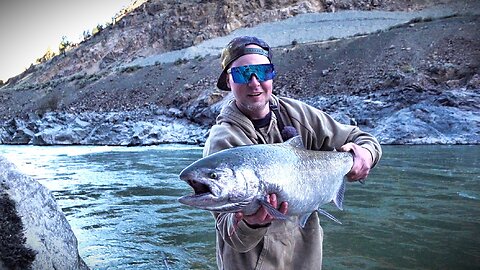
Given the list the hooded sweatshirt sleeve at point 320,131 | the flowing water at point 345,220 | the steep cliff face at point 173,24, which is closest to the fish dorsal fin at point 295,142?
the hooded sweatshirt sleeve at point 320,131

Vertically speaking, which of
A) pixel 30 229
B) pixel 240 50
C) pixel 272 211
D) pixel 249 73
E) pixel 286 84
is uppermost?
pixel 240 50

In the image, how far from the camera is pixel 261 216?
2094 millimetres

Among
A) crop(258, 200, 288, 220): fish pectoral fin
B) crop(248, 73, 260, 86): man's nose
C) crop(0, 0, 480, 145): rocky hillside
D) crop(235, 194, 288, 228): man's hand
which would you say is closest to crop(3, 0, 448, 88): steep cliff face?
crop(0, 0, 480, 145): rocky hillside

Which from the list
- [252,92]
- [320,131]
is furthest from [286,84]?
[252,92]

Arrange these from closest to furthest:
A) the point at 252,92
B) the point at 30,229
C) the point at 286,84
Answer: the point at 252,92
the point at 30,229
the point at 286,84

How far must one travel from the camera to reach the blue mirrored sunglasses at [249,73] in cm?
251

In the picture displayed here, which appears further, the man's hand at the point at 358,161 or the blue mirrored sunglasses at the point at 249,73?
the man's hand at the point at 358,161

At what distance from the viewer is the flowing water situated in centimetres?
562

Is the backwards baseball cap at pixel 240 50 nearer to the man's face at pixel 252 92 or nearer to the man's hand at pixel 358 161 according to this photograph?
the man's face at pixel 252 92

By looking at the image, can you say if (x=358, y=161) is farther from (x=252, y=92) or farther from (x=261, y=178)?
(x=261, y=178)

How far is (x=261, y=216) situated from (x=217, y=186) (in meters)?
0.34

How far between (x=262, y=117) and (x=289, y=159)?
1.66 ft

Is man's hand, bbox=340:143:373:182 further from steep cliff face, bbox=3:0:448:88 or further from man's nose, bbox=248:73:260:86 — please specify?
steep cliff face, bbox=3:0:448:88

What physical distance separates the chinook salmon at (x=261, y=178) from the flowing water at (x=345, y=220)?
10.7 ft
